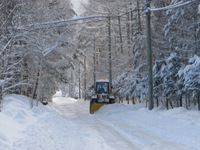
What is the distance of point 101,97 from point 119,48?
1009 cm

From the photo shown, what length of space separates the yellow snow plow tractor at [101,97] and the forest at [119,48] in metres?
1.50

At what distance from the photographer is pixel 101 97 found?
97.5 ft

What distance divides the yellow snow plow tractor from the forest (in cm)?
150

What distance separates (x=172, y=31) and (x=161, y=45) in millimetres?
3730

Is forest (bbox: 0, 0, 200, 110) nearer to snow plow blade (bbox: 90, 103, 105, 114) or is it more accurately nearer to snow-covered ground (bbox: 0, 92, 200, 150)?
snow-covered ground (bbox: 0, 92, 200, 150)

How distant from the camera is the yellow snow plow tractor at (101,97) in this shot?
28.0 meters

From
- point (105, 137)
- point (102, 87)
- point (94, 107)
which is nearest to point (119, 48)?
point (102, 87)

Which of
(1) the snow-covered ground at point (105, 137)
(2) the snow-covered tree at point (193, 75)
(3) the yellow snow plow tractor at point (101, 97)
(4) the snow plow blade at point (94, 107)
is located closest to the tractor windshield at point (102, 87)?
(3) the yellow snow plow tractor at point (101, 97)

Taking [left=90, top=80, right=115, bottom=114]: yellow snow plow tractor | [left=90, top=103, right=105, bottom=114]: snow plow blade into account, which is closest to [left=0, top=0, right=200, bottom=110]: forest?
[left=90, top=80, right=115, bottom=114]: yellow snow plow tractor

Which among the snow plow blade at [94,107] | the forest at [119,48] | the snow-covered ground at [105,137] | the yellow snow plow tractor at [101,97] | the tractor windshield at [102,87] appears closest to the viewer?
the snow-covered ground at [105,137]

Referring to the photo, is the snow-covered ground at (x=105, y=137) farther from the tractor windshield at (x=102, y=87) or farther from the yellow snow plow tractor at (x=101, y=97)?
the tractor windshield at (x=102, y=87)

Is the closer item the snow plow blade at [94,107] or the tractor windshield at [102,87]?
the snow plow blade at [94,107]

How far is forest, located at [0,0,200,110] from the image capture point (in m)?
16.3

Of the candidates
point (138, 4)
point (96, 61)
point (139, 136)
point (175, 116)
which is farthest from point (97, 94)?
point (96, 61)
